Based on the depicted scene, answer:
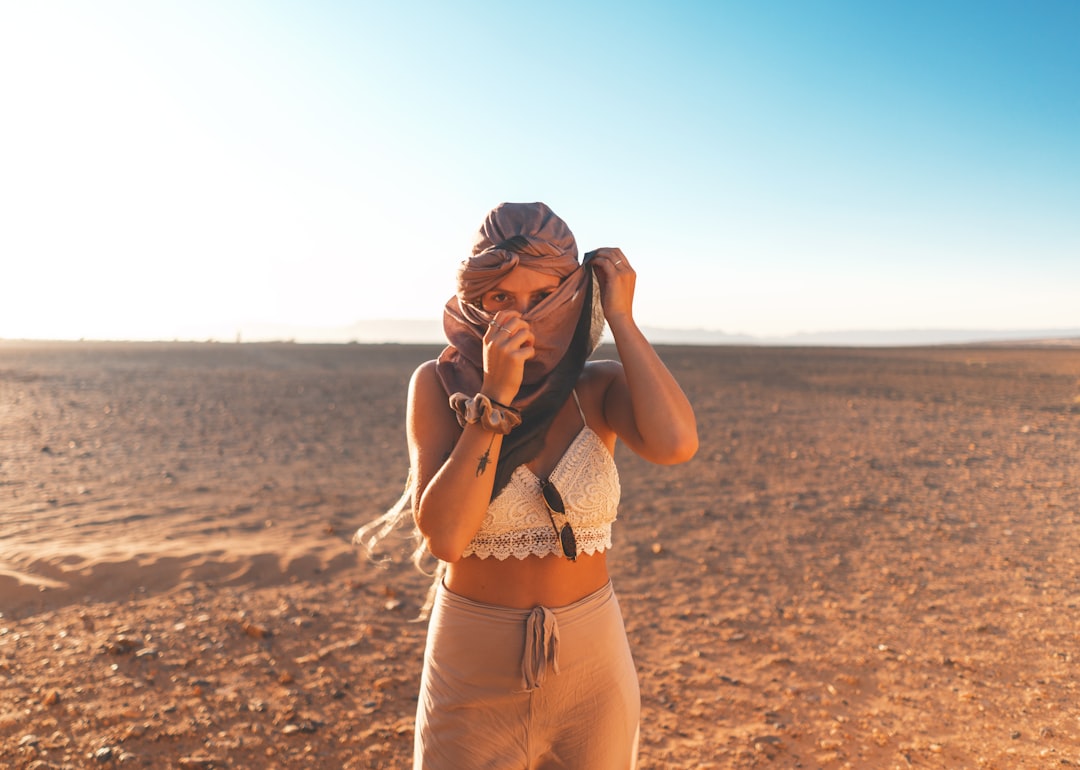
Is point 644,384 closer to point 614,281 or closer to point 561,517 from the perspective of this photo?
point 614,281

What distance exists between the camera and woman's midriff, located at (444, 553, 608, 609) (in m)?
1.97

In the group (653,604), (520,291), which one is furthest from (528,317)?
(653,604)

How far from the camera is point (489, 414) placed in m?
1.75

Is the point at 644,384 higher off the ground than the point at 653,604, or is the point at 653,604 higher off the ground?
the point at 644,384

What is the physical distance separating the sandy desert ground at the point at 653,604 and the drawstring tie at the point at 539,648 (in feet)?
8.26

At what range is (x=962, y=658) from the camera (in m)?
5.00

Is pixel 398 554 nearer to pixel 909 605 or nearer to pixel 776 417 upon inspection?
pixel 909 605

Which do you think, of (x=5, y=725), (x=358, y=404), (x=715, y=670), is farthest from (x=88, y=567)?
(x=358, y=404)

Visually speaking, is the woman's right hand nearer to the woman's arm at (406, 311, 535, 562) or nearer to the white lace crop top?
the woman's arm at (406, 311, 535, 562)

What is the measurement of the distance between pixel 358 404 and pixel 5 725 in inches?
569

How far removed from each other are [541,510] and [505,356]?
47 centimetres

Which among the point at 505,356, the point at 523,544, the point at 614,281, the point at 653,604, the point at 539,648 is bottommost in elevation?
the point at 653,604

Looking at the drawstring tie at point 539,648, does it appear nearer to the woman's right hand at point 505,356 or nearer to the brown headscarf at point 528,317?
the brown headscarf at point 528,317

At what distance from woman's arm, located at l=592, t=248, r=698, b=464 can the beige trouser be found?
1.64 ft
